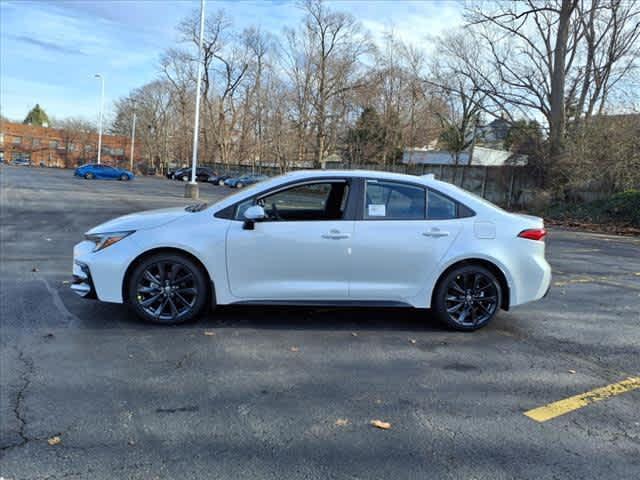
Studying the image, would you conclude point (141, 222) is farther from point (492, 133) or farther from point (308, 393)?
point (492, 133)

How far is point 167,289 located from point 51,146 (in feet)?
298

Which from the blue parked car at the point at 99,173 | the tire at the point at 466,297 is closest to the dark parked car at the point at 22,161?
the blue parked car at the point at 99,173

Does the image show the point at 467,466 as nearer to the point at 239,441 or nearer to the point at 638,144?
the point at 239,441

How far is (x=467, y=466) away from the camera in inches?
110

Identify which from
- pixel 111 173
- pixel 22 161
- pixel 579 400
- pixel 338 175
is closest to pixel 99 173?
pixel 111 173

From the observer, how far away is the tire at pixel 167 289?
16.1 ft

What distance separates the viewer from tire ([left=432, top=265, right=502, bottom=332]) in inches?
202

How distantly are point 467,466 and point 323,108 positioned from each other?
4009cm

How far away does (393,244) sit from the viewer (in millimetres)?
4977

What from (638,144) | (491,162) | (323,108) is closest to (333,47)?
(323,108)

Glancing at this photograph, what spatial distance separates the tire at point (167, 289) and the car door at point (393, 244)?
155 centimetres

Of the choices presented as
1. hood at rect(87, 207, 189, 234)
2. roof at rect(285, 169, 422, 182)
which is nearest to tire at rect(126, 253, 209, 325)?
hood at rect(87, 207, 189, 234)

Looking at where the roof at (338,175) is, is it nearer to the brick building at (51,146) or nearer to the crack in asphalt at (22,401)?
the crack in asphalt at (22,401)

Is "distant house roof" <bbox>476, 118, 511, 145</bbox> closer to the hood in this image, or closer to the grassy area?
the grassy area
